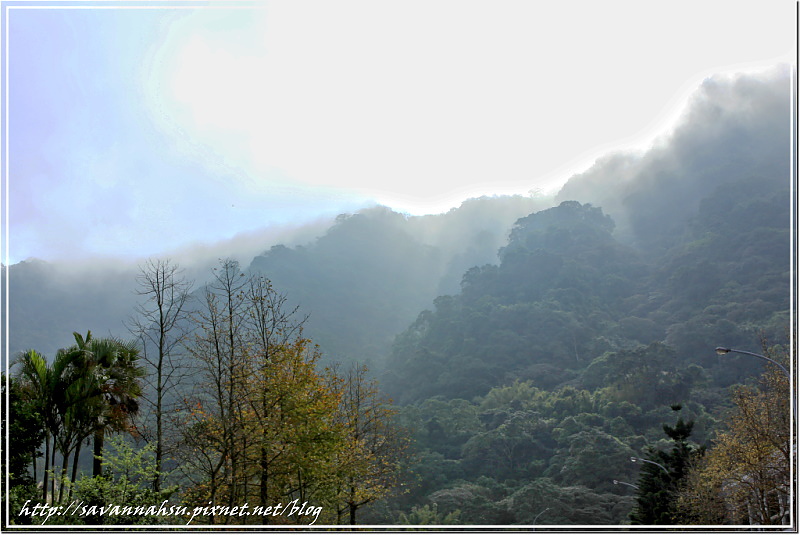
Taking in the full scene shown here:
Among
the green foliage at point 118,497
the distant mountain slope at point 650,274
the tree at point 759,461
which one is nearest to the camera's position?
the green foliage at point 118,497

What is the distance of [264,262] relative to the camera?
132 metres

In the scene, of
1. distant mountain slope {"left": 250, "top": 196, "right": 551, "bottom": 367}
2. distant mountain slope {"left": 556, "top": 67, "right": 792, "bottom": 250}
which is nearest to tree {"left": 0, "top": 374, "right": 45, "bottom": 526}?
distant mountain slope {"left": 250, "top": 196, "right": 551, "bottom": 367}

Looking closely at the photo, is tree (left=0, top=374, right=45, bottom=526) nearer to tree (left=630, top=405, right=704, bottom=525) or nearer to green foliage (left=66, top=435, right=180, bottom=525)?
green foliage (left=66, top=435, right=180, bottom=525)

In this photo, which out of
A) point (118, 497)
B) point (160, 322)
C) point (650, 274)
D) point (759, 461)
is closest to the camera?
point (118, 497)

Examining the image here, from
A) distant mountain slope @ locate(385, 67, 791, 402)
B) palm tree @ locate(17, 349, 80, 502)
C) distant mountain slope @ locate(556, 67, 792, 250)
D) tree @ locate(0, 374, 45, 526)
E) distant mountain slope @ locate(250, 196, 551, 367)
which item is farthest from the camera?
distant mountain slope @ locate(250, 196, 551, 367)

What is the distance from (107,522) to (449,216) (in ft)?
484

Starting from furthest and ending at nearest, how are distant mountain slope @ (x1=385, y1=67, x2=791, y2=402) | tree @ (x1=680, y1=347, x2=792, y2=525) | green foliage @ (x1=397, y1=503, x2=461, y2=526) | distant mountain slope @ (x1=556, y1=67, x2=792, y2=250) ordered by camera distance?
1. distant mountain slope @ (x1=556, y1=67, x2=792, y2=250)
2. distant mountain slope @ (x1=385, y1=67, x2=791, y2=402)
3. green foliage @ (x1=397, y1=503, x2=461, y2=526)
4. tree @ (x1=680, y1=347, x2=792, y2=525)

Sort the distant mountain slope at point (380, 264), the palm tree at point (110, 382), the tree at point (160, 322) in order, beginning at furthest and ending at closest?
1. the distant mountain slope at point (380, 264)
2. the palm tree at point (110, 382)
3. the tree at point (160, 322)

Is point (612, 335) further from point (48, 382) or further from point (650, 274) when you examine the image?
point (48, 382)

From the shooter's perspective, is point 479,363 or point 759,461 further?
point 479,363

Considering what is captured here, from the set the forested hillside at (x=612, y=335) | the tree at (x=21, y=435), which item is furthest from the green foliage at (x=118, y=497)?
the forested hillside at (x=612, y=335)

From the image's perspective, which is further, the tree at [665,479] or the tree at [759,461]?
the tree at [665,479]

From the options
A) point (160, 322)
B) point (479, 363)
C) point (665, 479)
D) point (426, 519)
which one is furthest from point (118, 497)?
point (479, 363)

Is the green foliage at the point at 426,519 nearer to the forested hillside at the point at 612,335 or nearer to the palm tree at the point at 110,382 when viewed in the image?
the forested hillside at the point at 612,335
